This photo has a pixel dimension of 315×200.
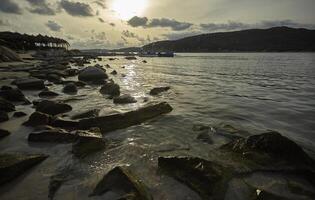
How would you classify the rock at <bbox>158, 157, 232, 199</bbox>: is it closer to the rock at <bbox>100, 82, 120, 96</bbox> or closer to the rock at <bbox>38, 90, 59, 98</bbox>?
the rock at <bbox>100, 82, 120, 96</bbox>

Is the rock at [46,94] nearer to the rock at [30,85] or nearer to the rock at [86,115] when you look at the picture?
the rock at [30,85]

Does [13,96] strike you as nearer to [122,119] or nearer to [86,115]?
[86,115]

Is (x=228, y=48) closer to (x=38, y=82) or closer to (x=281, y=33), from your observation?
(x=281, y=33)

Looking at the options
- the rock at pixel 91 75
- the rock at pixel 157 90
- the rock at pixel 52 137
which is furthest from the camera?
the rock at pixel 91 75

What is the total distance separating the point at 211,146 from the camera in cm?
652

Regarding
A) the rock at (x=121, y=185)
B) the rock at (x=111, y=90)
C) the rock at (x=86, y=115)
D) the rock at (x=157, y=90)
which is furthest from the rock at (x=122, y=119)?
the rock at (x=111, y=90)

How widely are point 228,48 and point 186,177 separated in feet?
620

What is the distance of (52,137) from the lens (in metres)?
6.80

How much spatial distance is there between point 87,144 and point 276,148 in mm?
5031

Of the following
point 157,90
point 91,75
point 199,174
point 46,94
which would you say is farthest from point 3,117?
point 91,75

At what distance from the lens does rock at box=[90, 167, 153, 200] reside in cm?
409

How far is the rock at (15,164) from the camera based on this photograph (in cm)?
469

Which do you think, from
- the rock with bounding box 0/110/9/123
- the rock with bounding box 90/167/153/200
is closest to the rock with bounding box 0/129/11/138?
the rock with bounding box 0/110/9/123

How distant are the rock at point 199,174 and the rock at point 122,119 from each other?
10.7 ft
